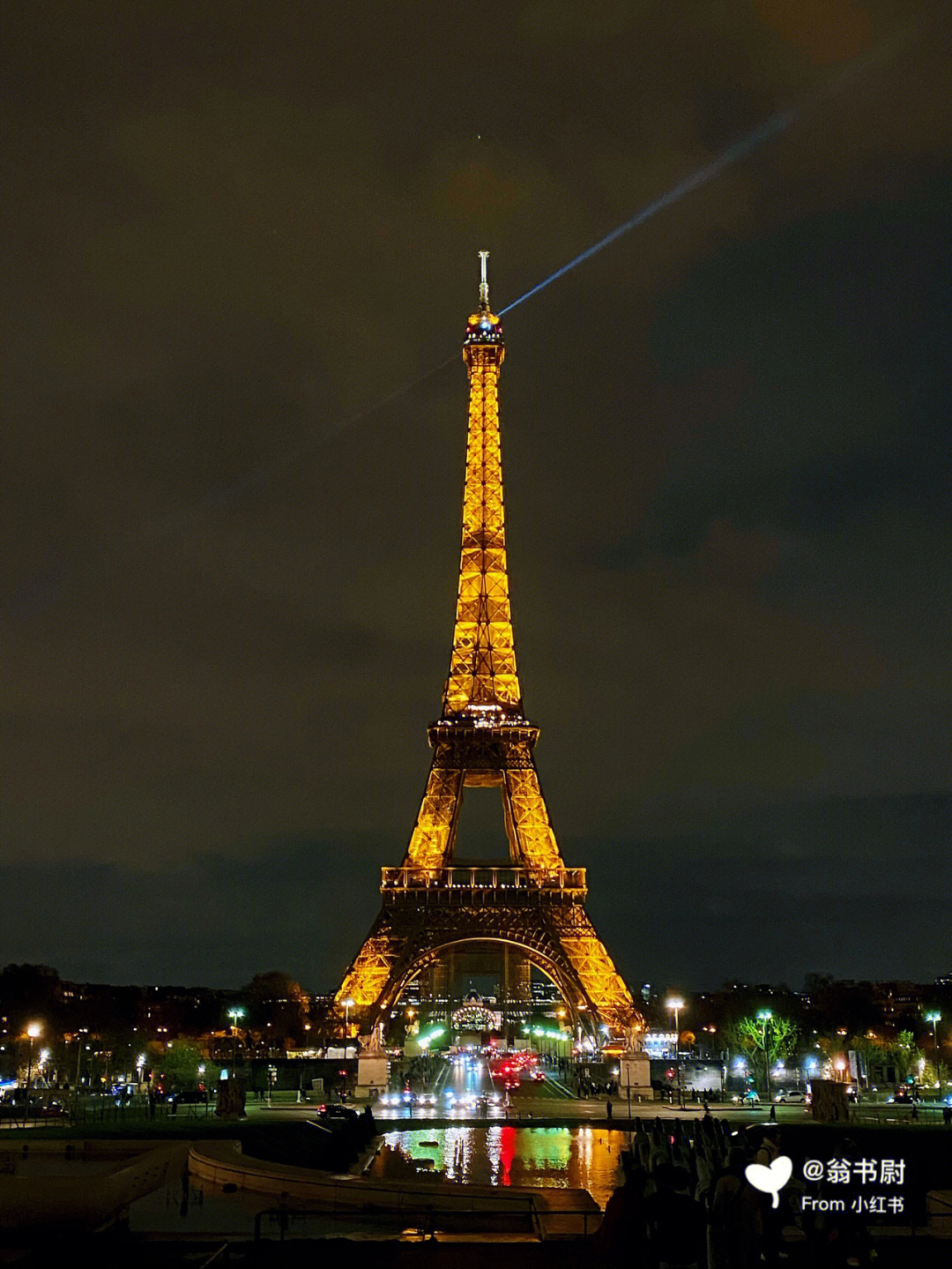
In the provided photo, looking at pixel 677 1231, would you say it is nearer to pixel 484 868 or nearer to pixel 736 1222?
pixel 736 1222

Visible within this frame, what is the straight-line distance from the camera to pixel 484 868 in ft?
261

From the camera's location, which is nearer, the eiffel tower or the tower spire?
the eiffel tower

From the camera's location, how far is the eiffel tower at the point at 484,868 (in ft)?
238

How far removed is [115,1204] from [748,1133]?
9.22 metres

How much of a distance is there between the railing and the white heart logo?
63.7 meters

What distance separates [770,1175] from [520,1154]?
20398mm

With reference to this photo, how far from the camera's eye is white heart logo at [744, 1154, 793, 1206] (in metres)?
11.6

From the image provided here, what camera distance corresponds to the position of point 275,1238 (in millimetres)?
17188

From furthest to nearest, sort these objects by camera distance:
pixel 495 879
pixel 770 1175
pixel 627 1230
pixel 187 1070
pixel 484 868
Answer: pixel 484 868 < pixel 495 879 < pixel 187 1070 < pixel 627 1230 < pixel 770 1175

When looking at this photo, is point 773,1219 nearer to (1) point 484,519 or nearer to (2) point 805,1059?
(1) point 484,519

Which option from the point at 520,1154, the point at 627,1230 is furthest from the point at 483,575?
the point at 627,1230

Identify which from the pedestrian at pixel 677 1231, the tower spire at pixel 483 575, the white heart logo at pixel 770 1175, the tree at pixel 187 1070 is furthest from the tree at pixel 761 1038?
the white heart logo at pixel 770 1175

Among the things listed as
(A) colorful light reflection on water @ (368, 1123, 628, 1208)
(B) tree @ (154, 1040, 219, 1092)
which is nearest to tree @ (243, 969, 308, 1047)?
(B) tree @ (154, 1040, 219, 1092)

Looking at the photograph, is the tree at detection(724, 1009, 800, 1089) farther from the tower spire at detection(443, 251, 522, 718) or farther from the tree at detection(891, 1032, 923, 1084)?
the tower spire at detection(443, 251, 522, 718)
